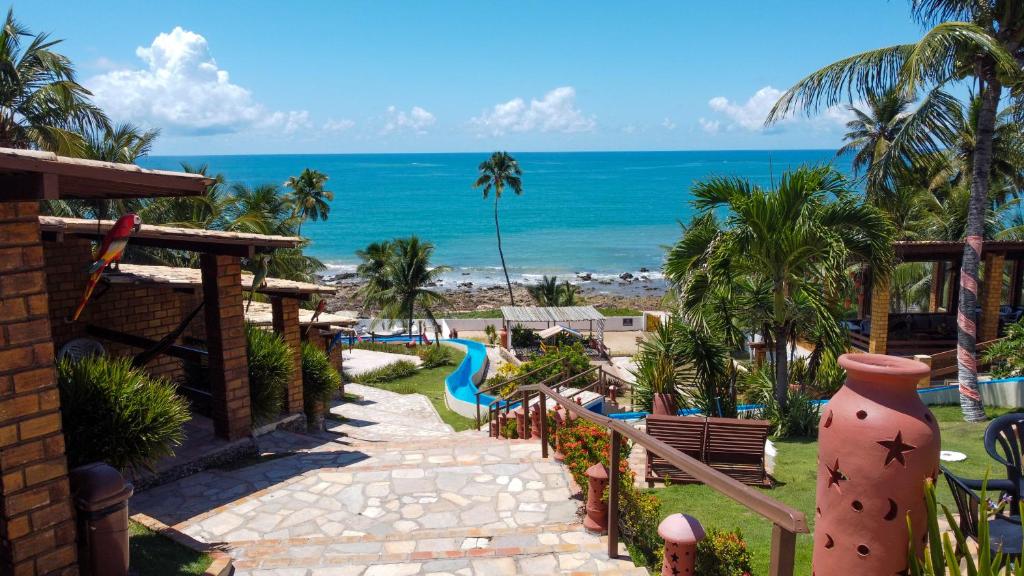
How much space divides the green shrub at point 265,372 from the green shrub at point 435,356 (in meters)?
16.5

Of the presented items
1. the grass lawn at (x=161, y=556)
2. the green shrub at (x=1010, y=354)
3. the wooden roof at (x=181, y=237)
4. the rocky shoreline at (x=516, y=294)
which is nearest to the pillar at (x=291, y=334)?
the wooden roof at (x=181, y=237)

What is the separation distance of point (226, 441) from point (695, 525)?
622 centimetres

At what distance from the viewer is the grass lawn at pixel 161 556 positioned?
4.75 metres

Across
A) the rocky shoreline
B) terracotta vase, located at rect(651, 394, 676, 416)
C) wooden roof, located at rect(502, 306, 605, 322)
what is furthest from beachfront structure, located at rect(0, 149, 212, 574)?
the rocky shoreline

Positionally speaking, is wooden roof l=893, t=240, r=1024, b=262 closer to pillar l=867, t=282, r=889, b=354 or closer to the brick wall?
pillar l=867, t=282, r=889, b=354

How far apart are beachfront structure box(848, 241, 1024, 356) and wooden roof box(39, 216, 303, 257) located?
1347cm

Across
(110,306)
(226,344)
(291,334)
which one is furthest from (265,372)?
(110,306)

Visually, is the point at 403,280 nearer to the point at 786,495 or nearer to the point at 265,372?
the point at 265,372

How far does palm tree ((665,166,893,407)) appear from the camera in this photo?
9.35m

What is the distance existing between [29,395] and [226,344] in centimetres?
423

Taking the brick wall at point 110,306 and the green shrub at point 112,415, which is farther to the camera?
the brick wall at point 110,306

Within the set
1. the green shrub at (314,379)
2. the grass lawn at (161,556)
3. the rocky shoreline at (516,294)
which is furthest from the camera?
the rocky shoreline at (516,294)

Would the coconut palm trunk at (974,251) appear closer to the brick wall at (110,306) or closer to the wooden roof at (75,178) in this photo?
the wooden roof at (75,178)

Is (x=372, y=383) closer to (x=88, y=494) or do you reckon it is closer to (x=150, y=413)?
(x=150, y=413)
